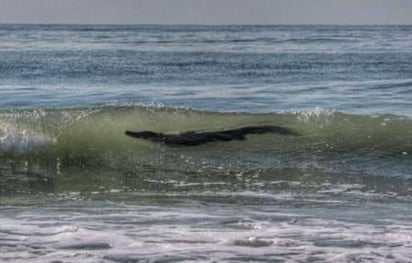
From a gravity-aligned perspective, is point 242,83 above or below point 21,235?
above

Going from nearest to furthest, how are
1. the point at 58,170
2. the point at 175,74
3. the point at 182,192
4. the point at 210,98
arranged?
the point at 182,192
the point at 58,170
the point at 210,98
the point at 175,74

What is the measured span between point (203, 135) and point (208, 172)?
6.75 ft

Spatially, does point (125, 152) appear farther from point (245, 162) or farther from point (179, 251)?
point (179, 251)

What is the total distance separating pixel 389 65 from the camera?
3041 centimetres

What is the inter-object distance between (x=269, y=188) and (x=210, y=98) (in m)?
9.03

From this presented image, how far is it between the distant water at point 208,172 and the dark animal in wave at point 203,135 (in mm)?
173

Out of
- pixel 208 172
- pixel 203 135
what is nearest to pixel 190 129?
pixel 203 135

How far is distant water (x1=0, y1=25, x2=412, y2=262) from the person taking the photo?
299 inches

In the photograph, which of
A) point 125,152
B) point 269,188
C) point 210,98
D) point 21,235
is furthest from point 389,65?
point 21,235

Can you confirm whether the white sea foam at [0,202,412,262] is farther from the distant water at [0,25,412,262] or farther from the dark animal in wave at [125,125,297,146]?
the dark animal in wave at [125,125,297,146]

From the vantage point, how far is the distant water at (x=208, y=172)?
Result: 7.61 meters

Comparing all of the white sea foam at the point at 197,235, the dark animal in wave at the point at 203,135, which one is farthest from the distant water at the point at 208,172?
the dark animal in wave at the point at 203,135

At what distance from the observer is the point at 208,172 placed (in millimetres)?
12281

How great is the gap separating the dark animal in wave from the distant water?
6.8 inches
